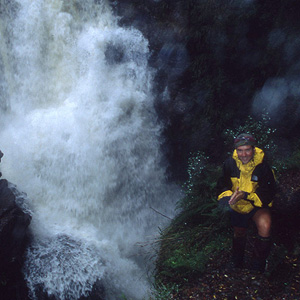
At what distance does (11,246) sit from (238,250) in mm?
4028

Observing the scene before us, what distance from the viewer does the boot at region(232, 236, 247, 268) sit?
12.1 feet

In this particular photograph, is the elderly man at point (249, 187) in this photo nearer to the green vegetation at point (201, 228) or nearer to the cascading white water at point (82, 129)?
the green vegetation at point (201, 228)

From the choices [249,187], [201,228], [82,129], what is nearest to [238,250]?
[249,187]

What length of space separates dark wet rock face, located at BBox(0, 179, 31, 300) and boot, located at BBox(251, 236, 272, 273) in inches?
159

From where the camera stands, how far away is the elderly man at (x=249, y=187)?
313 cm

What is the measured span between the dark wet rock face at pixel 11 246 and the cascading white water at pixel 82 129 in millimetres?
493

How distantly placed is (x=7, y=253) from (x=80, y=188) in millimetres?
2081

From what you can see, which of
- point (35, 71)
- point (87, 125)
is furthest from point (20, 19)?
point (87, 125)

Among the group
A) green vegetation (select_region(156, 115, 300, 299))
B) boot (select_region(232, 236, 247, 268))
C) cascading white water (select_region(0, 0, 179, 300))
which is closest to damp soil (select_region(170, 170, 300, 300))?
green vegetation (select_region(156, 115, 300, 299))

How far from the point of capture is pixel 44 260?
520cm

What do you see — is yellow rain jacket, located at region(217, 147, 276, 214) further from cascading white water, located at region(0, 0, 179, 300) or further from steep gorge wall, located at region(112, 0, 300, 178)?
steep gorge wall, located at region(112, 0, 300, 178)

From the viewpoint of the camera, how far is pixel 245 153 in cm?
312

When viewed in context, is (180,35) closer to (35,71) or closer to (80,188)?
(35,71)

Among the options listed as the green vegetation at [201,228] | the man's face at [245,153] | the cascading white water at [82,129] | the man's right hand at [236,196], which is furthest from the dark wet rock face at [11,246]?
the man's face at [245,153]
